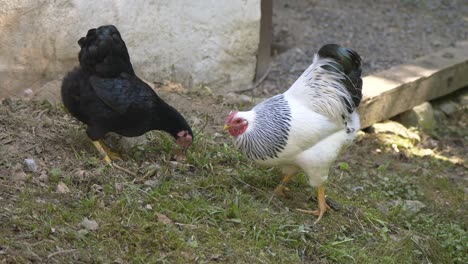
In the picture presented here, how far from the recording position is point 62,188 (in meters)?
4.78

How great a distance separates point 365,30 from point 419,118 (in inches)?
71.6

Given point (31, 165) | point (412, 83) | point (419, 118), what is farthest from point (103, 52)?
point (419, 118)

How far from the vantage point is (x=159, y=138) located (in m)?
5.90

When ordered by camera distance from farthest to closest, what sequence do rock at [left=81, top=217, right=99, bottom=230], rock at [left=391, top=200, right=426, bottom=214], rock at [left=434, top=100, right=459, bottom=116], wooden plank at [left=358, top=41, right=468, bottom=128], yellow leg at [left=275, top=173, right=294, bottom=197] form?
rock at [left=434, top=100, right=459, bottom=116] < wooden plank at [left=358, top=41, right=468, bottom=128] < rock at [left=391, top=200, right=426, bottom=214] < yellow leg at [left=275, top=173, right=294, bottom=197] < rock at [left=81, top=217, right=99, bottom=230]

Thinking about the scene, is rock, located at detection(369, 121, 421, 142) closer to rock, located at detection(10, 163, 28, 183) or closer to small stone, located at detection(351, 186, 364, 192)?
small stone, located at detection(351, 186, 364, 192)

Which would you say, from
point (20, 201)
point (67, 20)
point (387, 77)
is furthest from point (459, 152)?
point (20, 201)

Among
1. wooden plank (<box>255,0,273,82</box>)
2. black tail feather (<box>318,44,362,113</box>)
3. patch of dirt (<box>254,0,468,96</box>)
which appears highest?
black tail feather (<box>318,44,362,113</box>)

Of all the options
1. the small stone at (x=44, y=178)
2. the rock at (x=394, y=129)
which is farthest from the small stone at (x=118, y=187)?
the rock at (x=394, y=129)

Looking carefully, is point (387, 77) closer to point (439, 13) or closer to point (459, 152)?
point (459, 152)

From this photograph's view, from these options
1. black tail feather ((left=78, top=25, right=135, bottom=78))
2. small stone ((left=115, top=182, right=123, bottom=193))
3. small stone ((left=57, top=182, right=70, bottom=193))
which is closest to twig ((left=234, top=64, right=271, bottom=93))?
black tail feather ((left=78, top=25, right=135, bottom=78))

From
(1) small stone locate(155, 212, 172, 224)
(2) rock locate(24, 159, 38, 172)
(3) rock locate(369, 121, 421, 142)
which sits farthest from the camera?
(3) rock locate(369, 121, 421, 142)

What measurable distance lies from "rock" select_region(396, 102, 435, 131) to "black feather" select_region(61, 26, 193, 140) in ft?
11.7

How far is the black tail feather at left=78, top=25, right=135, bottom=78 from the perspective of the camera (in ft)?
17.2

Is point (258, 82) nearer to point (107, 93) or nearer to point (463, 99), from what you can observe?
point (463, 99)
